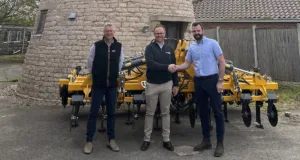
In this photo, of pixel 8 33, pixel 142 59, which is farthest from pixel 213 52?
pixel 8 33

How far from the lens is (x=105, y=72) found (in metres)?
5.15

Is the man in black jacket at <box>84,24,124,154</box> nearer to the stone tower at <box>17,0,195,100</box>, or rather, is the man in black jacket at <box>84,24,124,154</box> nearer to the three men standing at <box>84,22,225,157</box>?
the three men standing at <box>84,22,225,157</box>

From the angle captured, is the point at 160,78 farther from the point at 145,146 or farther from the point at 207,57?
the point at 145,146

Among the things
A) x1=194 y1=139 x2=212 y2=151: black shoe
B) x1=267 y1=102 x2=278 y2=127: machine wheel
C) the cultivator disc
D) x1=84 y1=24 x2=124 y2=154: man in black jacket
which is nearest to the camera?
x1=84 y1=24 x2=124 y2=154: man in black jacket

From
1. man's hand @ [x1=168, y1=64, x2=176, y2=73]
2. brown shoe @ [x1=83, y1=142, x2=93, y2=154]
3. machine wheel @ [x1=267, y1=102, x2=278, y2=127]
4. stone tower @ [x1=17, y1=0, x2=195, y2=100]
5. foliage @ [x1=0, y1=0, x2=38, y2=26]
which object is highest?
foliage @ [x1=0, y1=0, x2=38, y2=26]

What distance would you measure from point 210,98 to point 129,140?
1.74 m

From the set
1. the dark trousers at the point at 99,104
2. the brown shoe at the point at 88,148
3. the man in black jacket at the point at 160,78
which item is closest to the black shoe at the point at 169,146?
the man in black jacket at the point at 160,78

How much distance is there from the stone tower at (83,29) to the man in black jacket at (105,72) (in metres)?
4.03

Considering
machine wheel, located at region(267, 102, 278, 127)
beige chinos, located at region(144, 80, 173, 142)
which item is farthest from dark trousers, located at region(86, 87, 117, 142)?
machine wheel, located at region(267, 102, 278, 127)

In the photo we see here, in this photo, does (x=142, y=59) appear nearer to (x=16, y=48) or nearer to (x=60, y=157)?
(x=60, y=157)

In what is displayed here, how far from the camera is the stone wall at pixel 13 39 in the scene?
98.2 ft

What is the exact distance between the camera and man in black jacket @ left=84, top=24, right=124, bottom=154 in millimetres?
5148

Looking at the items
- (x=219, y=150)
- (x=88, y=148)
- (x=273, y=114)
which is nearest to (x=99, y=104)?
(x=88, y=148)

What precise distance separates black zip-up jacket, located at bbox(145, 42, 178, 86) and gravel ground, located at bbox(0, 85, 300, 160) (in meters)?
1.20
